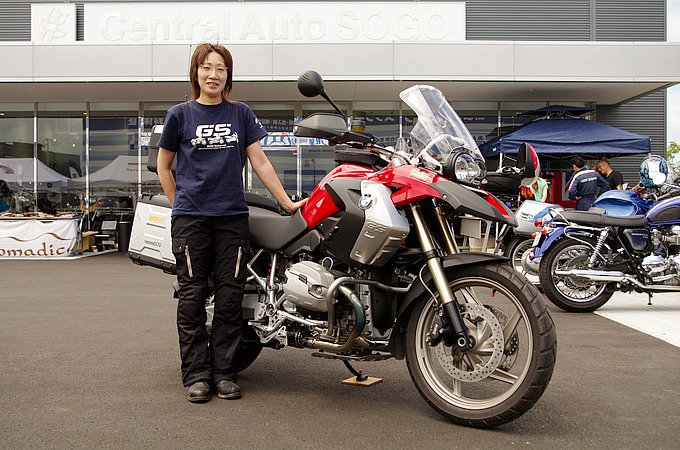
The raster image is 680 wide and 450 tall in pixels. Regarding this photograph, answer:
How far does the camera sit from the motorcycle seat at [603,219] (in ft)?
21.5

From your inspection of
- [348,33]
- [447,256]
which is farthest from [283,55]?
[447,256]

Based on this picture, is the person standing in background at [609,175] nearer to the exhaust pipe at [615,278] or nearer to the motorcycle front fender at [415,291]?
the exhaust pipe at [615,278]

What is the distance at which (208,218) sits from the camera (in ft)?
11.8

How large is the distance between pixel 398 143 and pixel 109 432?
2.14m

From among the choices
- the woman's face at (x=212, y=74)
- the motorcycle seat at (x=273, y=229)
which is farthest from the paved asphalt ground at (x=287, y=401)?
the woman's face at (x=212, y=74)

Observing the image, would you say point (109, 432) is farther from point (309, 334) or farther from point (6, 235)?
point (6, 235)

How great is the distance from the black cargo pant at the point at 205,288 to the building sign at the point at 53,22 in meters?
13.8

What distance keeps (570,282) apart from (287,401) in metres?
4.24

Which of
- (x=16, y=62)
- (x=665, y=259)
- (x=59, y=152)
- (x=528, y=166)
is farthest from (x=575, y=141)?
(x=59, y=152)

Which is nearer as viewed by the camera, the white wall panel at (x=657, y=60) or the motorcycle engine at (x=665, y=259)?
the motorcycle engine at (x=665, y=259)

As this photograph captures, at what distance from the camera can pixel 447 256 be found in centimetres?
306

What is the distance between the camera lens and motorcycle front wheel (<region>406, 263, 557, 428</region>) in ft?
9.15

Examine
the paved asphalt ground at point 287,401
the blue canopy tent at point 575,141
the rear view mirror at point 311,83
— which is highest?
the blue canopy tent at point 575,141

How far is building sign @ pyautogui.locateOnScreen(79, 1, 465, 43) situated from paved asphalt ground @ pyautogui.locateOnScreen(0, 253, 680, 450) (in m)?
10.1
